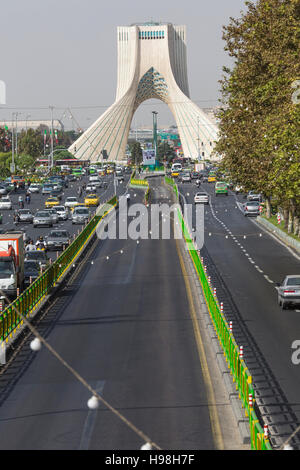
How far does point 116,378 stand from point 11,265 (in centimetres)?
1480

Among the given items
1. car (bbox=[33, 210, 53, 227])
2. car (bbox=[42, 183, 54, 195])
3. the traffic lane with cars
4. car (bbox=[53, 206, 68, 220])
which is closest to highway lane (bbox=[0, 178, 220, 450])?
the traffic lane with cars

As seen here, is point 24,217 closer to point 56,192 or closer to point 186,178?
point 56,192

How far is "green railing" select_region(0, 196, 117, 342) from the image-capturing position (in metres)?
28.4

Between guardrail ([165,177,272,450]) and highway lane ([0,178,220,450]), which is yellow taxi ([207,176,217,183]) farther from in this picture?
guardrail ([165,177,272,450])

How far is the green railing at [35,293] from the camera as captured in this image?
93.2 ft

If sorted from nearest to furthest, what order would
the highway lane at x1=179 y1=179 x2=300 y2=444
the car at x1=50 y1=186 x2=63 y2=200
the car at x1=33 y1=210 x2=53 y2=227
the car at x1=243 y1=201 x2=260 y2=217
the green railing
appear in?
1. the highway lane at x1=179 y1=179 x2=300 y2=444
2. the green railing
3. the car at x1=33 y1=210 x2=53 y2=227
4. the car at x1=243 y1=201 x2=260 y2=217
5. the car at x1=50 y1=186 x2=63 y2=200

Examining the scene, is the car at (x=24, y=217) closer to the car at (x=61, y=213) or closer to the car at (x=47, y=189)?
the car at (x=61, y=213)

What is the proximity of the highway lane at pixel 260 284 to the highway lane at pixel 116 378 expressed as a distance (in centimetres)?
206

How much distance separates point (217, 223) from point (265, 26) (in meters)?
26.0

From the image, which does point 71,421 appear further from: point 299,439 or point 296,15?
point 296,15

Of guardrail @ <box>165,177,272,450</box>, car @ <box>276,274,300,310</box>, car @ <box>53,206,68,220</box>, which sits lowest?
car @ <box>53,206,68,220</box>

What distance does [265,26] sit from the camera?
5497cm

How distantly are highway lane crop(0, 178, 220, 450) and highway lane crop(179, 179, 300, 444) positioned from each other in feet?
6.75

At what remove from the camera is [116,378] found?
79.7 feet
